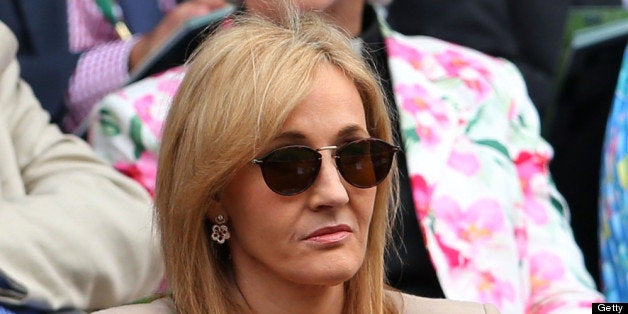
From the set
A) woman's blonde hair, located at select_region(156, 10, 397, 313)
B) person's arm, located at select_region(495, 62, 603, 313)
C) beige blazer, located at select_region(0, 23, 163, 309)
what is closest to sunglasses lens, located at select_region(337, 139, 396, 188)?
woman's blonde hair, located at select_region(156, 10, 397, 313)

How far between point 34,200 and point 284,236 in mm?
751

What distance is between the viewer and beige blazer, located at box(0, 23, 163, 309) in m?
2.76

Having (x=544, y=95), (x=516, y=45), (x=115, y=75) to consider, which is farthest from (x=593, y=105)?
(x=115, y=75)

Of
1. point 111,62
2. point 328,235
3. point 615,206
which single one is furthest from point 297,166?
point 615,206

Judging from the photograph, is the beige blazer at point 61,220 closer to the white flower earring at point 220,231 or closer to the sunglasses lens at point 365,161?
the white flower earring at point 220,231

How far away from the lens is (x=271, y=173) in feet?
7.86

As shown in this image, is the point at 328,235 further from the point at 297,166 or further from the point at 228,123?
the point at 228,123

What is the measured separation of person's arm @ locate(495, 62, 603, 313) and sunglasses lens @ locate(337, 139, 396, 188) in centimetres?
103

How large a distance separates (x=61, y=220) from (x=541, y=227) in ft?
4.60

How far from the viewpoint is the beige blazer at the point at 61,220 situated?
2.76 metres

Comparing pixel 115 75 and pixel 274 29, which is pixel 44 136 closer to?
pixel 115 75

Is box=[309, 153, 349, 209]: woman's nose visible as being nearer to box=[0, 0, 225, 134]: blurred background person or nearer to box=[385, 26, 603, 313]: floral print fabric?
box=[385, 26, 603, 313]: floral print fabric

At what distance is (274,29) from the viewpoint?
2543mm

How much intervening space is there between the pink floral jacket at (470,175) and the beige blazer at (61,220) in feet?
0.72
